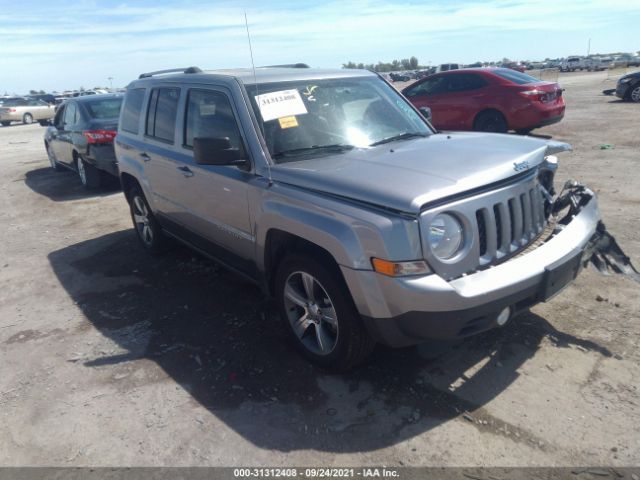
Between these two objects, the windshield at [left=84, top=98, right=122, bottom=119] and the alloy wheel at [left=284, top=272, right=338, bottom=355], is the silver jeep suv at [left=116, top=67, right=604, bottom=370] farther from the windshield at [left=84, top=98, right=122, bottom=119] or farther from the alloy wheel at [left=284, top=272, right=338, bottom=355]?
the windshield at [left=84, top=98, right=122, bottom=119]

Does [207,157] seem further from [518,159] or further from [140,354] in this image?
[518,159]

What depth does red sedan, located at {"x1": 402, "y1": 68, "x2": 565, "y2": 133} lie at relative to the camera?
1108 centimetres

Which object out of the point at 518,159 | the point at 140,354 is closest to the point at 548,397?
the point at 518,159

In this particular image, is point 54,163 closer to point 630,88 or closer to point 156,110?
point 156,110

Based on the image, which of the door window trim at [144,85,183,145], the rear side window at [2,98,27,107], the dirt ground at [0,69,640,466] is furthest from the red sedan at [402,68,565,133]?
the rear side window at [2,98,27,107]

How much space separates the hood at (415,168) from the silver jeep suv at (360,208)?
0.04ft

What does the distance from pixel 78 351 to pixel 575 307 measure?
3940mm

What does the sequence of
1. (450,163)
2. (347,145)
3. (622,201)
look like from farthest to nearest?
(622,201)
(347,145)
(450,163)

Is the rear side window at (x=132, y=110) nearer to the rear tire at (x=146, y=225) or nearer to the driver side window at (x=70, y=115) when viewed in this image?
the rear tire at (x=146, y=225)

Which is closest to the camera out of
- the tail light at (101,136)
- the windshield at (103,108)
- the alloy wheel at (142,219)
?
the alloy wheel at (142,219)

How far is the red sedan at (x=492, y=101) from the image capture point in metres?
11.1

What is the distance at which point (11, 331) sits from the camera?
4.55m

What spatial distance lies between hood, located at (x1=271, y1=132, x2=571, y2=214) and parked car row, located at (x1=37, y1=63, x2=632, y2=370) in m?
0.01

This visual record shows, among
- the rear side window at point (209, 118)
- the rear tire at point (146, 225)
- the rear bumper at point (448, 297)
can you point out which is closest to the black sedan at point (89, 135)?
the rear tire at point (146, 225)
